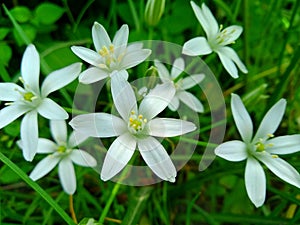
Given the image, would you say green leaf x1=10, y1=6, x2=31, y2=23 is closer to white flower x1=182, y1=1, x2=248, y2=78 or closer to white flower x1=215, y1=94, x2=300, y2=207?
white flower x1=182, y1=1, x2=248, y2=78

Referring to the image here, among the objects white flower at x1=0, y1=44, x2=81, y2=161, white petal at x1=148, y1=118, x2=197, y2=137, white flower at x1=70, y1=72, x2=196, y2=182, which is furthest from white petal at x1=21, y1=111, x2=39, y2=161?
white petal at x1=148, y1=118, x2=197, y2=137

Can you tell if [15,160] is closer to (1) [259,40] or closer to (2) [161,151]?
(2) [161,151]

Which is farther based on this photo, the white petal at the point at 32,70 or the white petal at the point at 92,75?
the white petal at the point at 32,70

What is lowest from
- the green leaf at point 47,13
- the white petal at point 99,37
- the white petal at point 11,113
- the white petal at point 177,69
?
the white petal at point 177,69

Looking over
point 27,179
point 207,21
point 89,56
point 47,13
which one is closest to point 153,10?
point 207,21

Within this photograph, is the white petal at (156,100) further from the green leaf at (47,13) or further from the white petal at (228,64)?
the green leaf at (47,13)

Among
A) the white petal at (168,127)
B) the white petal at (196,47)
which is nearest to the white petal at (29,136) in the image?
the white petal at (168,127)
